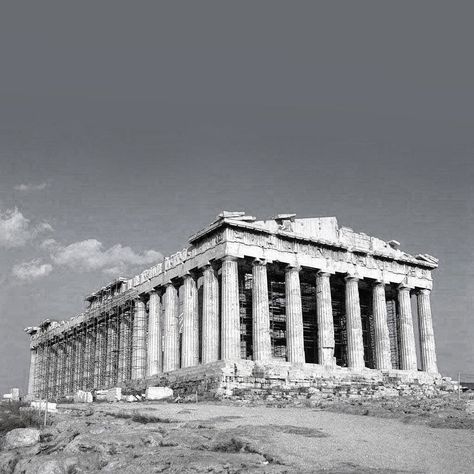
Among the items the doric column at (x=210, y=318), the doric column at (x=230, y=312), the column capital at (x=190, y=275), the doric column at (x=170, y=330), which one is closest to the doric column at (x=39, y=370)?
the doric column at (x=170, y=330)

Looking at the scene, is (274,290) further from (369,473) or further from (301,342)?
(369,473)

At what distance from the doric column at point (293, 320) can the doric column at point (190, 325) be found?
5873 millimetres

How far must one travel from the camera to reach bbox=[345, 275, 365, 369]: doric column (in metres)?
44.8

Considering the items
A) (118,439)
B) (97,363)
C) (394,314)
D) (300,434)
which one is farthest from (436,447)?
(97,363)

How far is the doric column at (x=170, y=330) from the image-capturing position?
45.7 meters

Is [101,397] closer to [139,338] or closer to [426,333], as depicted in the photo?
[139,338]

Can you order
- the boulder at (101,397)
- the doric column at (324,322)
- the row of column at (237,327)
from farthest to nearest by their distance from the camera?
the doric column at (324,322)
the row of column at (237,327)
the boulder at (101,397)

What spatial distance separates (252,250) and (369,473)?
28629 millimetres

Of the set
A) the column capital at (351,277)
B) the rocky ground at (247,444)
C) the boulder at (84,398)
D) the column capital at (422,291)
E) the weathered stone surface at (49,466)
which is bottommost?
the weathered stone surface at (49,466)

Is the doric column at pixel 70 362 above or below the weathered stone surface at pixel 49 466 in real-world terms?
above

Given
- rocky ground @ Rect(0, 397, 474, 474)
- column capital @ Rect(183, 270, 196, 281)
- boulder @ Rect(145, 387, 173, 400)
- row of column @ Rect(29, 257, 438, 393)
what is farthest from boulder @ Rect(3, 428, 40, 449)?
column capital @ Rect(183, 270, 196, 281)

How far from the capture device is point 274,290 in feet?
163

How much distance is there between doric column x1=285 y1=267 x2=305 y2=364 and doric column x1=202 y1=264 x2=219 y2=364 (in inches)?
177

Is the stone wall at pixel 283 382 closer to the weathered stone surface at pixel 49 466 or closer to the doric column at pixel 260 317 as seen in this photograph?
the doric column at pixel 260 317
